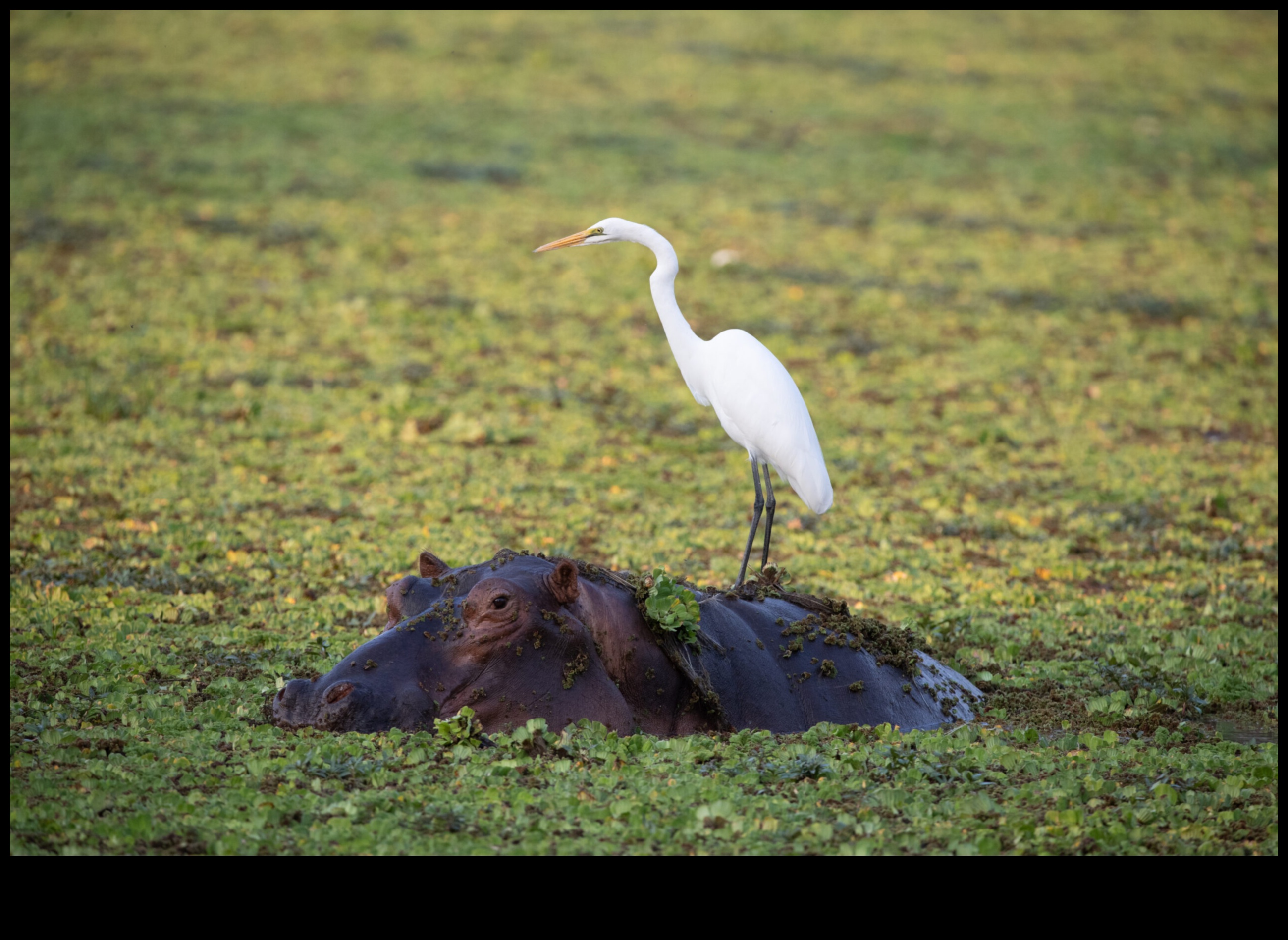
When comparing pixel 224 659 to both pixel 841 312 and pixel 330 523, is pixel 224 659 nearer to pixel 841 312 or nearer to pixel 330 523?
pixel 330 523

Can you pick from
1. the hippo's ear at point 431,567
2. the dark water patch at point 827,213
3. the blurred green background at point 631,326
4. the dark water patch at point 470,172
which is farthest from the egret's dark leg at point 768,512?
the dark water patch at point 470,172

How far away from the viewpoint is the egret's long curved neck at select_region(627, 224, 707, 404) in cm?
717

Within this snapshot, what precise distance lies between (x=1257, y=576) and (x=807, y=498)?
12.8ft

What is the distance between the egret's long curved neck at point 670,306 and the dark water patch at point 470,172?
1351 centimetres

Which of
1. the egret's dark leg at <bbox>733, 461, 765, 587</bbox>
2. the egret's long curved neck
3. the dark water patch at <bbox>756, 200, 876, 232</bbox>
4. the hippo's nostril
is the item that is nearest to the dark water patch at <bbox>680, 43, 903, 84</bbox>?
the dark water patch at <bbox>756, 200, 876, 232</bbox>

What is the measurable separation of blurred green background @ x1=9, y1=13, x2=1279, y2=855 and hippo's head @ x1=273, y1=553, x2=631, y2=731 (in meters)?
0.95

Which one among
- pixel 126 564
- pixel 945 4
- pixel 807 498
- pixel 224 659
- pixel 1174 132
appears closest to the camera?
pixel 224 659

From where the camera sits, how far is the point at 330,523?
30.3 ft

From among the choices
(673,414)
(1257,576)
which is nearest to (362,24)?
(673,414)

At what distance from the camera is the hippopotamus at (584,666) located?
5.31 m

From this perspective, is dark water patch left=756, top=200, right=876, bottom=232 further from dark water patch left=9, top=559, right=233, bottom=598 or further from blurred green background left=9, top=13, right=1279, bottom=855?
dark water patch left=9, top=559, right=233, bottom=598

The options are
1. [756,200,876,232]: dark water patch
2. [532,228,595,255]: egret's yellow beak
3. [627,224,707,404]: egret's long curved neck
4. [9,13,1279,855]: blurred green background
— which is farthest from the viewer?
[756,200,876,232]: dark water patch

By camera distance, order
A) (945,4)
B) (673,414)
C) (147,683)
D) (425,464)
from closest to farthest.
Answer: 1. (147,683)
2. (425,464)
3. (673,414)
4. (945,4)

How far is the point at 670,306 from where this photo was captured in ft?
23.8
